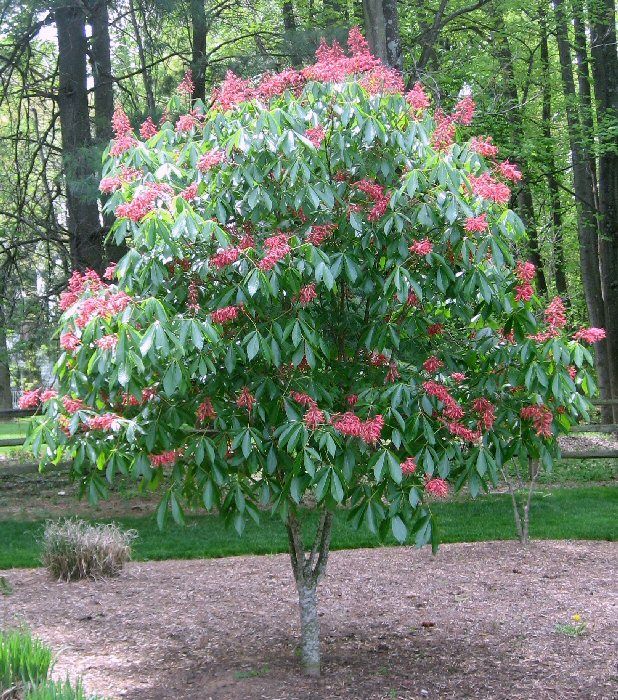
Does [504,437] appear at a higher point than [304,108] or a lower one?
lower

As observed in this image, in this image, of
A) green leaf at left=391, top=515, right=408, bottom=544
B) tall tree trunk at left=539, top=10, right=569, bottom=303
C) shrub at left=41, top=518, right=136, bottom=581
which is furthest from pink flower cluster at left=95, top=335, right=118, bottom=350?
tall tree trunk at left=539, top=10, right=569, bottom=303

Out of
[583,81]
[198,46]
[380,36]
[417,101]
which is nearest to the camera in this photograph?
[417,101]

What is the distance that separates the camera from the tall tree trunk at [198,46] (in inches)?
379

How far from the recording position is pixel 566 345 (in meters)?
3.75

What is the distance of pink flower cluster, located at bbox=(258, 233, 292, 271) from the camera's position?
3391mm

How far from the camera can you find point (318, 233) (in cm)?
374

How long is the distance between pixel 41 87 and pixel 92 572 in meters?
6.85

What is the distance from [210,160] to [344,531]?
18.6 feet

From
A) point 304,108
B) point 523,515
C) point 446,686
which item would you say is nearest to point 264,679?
point 446,686

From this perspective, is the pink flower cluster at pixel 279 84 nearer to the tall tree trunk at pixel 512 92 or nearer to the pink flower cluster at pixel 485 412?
the pink flower cluster at pixel 485 412

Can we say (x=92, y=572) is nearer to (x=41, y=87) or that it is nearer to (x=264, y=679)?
(x=264, y=679)

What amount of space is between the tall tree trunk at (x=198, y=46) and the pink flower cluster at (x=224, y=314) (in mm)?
6378

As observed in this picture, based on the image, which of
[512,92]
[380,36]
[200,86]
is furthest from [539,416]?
[512,92]

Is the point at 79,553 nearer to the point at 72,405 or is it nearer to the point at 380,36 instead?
the point at 72,405
